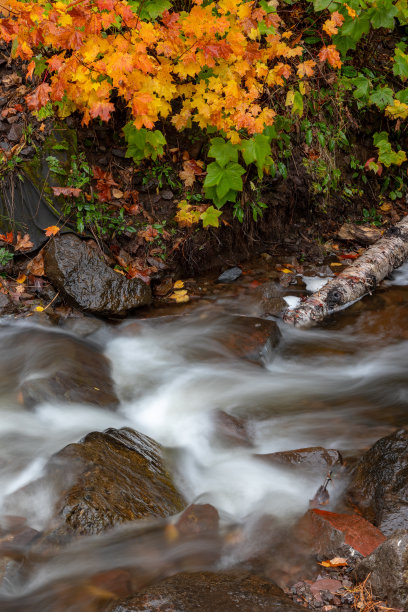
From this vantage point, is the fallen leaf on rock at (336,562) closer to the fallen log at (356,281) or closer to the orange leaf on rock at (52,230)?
the fallen log at (356,281)

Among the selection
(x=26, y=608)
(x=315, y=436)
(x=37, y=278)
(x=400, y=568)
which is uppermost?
(x=37, y=278)

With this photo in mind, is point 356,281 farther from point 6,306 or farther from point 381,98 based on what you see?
Result: point 6,306

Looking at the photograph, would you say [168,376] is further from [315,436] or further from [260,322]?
[315,436]

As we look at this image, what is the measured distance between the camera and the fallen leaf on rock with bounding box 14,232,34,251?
5164mm

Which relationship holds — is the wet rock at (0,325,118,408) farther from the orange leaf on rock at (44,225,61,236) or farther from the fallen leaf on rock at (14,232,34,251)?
the orange leaf on rock at (44,225,61,236)

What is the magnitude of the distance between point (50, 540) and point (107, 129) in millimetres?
4434

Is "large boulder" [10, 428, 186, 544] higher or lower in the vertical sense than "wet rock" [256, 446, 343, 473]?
higher

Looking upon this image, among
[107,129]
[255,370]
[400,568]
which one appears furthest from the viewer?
[107,129]

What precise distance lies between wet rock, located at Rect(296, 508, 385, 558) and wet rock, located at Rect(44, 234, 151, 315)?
2995 millimetres

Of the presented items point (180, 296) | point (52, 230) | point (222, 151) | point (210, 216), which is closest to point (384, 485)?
point (180, 296)

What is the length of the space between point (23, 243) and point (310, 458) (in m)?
3.55

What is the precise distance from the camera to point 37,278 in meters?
5.12

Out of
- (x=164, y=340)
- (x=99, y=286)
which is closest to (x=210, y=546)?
(x=164, y=340)

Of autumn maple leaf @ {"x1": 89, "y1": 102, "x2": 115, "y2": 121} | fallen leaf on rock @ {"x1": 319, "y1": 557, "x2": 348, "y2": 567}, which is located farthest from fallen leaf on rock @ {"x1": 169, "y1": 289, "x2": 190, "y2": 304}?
fallen leaf on rock @ {"x1": 319, "y1": 557, "x2": 348, "y2": 567}
